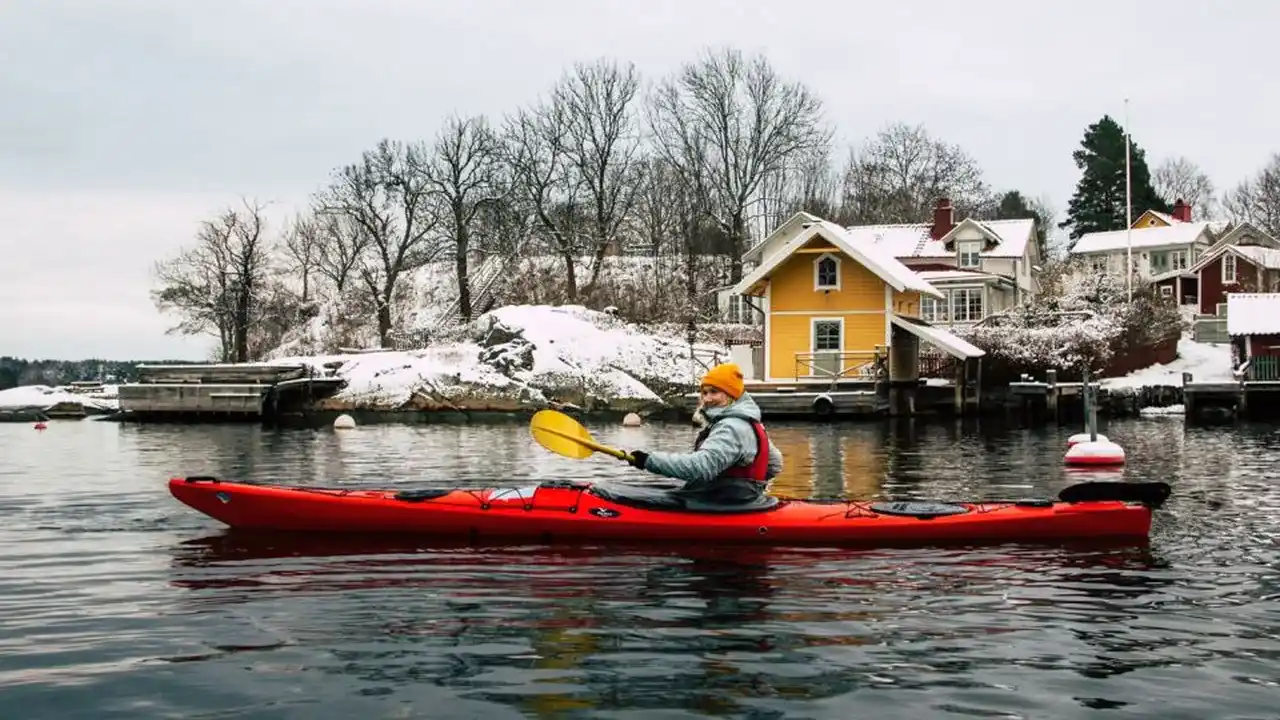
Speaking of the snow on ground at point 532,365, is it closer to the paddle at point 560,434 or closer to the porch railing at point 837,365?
the porch railing at point 837,365

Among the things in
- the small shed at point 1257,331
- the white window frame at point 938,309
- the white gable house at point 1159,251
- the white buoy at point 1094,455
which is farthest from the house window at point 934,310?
the white buoy at point 1094,455

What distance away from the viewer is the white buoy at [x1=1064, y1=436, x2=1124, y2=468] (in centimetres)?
2003

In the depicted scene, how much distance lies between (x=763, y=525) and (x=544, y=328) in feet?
109

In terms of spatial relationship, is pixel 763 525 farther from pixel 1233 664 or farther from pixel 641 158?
pixel 641 158

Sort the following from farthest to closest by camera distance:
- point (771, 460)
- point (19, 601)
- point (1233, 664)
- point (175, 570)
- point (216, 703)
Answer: point (771, 460), point (175, 570), point (19, 601), point (1233, 664), point (216, 703)

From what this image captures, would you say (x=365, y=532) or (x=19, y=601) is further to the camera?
(x=365, y=532)

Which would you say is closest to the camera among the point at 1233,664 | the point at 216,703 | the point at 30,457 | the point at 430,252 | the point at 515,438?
the point at 216,703

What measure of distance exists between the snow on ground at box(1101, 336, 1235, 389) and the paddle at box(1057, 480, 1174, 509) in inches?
1147

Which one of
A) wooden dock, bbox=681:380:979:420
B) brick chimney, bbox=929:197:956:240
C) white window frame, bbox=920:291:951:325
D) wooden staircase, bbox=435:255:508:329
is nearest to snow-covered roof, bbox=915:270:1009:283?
white window frame, bbox=920:291:951:325

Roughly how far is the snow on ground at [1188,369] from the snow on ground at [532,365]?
14.0 meters

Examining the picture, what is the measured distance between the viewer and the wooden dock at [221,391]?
40.0 m

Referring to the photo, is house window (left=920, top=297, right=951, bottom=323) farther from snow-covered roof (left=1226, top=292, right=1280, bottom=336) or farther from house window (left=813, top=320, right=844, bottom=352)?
house window (left=813, top=320, right=844, bottom=352)

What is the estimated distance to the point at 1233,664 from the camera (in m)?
6.93

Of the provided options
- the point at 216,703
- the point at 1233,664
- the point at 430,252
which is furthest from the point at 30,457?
the point at 430,252
